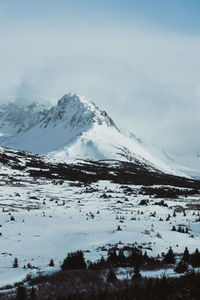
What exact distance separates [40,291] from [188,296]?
369 centimetres

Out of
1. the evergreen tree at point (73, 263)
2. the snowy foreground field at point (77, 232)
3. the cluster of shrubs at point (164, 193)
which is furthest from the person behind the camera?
the cluster of shrubs at point (164, 193)

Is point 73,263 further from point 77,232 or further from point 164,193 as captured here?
point 164,193

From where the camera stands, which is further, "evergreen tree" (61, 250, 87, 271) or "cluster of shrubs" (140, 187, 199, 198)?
"cluster of shrubs" (140, 187, 199, 198)

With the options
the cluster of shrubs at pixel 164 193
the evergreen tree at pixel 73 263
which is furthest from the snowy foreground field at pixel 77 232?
the cluster of shrubs at pixel 164 193

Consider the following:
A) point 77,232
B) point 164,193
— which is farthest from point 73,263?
point 164,193

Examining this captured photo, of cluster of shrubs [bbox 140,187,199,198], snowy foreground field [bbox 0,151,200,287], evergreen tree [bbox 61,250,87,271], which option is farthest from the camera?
cluster of shrubs [bbox 140,187,199,198]

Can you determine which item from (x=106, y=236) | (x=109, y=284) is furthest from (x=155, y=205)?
(x=109, y=284)

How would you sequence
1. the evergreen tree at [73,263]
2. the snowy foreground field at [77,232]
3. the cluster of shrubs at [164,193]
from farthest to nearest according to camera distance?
the cluster of shrubs at [164,193] → the snowy foreground field at [77,232] → the evergreen tree at [73,263]

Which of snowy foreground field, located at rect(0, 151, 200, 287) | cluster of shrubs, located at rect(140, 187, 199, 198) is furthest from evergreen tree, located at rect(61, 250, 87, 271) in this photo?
cluster of shrubs, located at rect(140, 187, 199, 198)

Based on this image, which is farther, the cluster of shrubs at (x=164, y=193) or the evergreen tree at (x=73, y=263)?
the cluster of shrubs at (x=164, y=193)

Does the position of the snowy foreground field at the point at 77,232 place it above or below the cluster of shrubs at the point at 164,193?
below

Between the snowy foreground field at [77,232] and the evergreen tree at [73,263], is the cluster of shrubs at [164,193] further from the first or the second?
the evergreen tree at [73,263]

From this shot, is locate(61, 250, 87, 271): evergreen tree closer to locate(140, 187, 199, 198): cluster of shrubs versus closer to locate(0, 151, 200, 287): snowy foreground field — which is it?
locate(0, 151, 200, 287): snowy foreground field

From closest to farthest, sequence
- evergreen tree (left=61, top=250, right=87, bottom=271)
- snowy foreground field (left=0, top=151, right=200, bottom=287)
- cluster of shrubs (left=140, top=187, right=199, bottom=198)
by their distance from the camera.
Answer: evergreen tree (left=61, top=250, right=87, bottom=271), snowy foreground field (left=0, top=151, right=200, bottom=287), cluster of shrubs (left=140, top=187, right=199, bottom=198)
